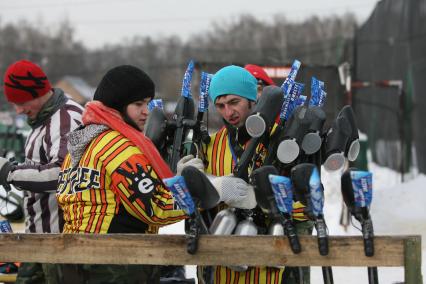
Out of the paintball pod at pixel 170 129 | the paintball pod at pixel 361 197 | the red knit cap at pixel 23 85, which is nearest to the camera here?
the paintball pod at pixel 361 197

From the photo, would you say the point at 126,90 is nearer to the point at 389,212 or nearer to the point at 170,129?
the point at 170,129

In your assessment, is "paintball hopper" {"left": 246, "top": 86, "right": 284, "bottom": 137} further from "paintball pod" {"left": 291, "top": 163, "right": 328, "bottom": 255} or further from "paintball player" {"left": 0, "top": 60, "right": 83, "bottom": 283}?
"paintball player" {"left": 0, "top": 60, "right": 83, "bottom": 283}

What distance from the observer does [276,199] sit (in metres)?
2.95

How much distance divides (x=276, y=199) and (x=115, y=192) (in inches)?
27.3

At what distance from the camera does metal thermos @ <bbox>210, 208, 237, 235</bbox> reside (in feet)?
10.2

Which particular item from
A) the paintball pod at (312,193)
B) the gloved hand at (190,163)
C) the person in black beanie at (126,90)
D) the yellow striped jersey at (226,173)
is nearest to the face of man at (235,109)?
the yellow striped jersey at (226,173)

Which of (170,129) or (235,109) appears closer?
(235,109)

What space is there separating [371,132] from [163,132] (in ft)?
42.5

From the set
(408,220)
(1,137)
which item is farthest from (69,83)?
(408,220)

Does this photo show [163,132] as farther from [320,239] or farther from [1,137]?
[1,137]

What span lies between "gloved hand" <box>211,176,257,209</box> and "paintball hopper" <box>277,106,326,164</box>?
0.70ft

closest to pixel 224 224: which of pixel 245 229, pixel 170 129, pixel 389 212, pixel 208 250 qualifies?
pixel 245 229

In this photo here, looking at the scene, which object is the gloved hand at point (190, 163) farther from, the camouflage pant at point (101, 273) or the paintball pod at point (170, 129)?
the camouflage pant at point (101, 273)

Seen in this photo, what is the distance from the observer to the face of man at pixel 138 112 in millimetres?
3367
